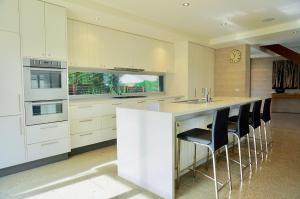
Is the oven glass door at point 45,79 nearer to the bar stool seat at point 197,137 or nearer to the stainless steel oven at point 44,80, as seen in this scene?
the stainless steel oven at point 44,80

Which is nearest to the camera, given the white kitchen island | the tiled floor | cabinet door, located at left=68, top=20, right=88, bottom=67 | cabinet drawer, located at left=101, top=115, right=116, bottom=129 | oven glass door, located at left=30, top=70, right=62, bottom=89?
the white kitchen island

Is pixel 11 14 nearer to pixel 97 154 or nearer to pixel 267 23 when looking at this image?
pixel 97 154

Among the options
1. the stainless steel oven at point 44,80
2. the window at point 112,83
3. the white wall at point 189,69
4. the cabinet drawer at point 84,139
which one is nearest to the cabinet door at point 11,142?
the stainless steel oven at point 44,80

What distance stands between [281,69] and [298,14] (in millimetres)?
5535

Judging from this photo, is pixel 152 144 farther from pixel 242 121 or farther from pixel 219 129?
pixel 242 121

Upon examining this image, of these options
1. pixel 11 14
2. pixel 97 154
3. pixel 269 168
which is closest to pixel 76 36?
pixel 11 14

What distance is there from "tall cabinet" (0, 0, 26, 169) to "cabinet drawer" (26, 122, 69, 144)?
0.37 ft

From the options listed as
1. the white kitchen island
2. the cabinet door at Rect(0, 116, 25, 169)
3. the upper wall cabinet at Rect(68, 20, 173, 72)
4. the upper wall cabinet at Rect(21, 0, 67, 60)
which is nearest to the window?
the upper wall cabinet at Rect(68, 20, 173, 72)

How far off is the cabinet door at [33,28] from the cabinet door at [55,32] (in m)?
0.07

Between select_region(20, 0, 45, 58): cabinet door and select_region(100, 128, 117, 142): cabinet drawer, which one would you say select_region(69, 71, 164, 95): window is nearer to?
select_region(100, 128, 117, 142): cabinet drawer

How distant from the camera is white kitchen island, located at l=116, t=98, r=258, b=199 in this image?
6.83 ft

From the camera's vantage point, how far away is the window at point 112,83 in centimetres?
436

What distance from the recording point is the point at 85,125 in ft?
12.1

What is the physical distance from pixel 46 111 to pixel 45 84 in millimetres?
410
